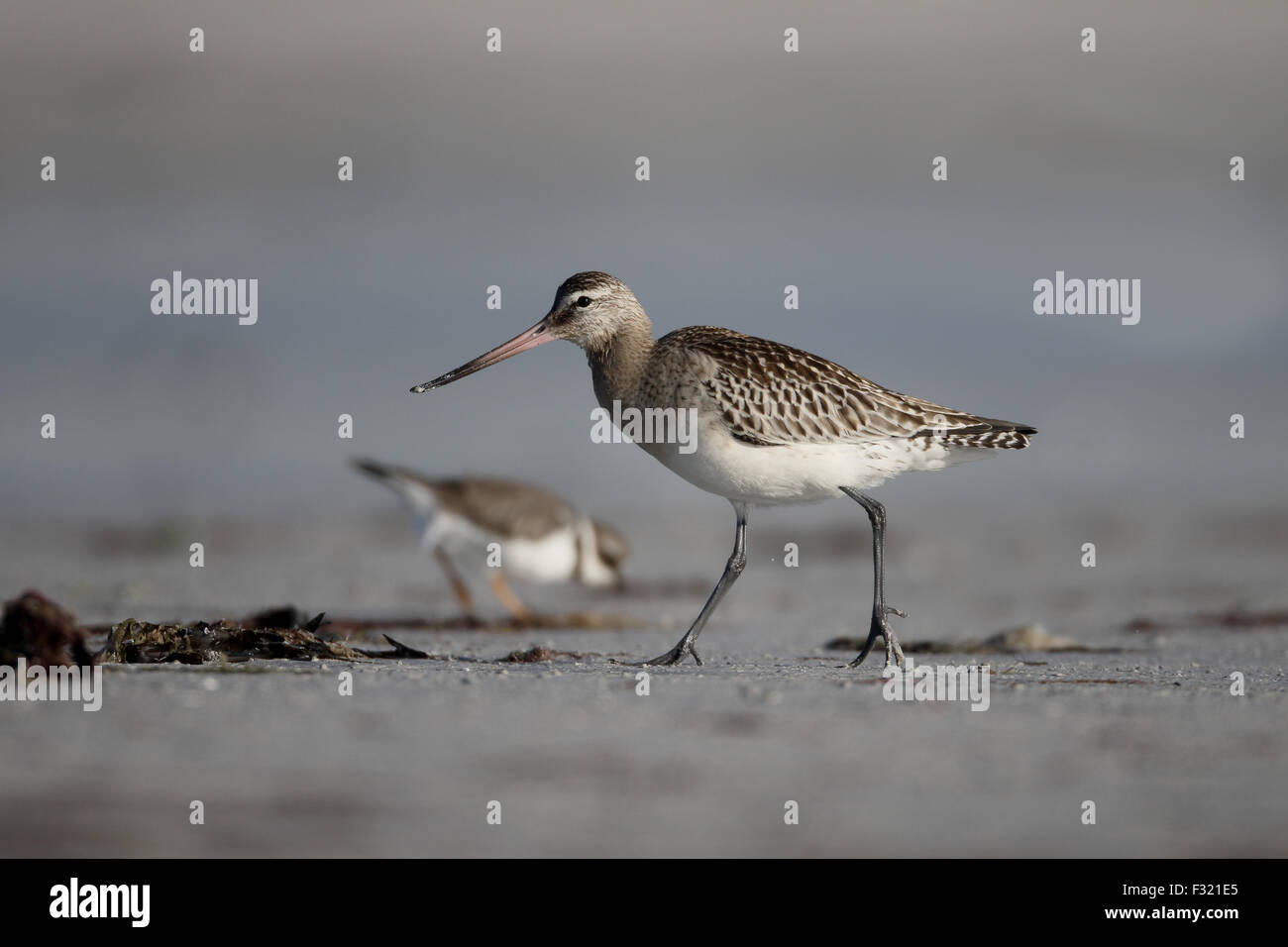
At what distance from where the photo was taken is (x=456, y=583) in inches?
507

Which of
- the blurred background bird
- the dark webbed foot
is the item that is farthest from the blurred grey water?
the dark webbed foot

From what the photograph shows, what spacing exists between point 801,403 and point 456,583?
5.45 m

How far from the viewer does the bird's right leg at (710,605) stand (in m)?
7.89

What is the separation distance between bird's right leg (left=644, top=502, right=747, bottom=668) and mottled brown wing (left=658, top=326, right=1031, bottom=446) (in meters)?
0.54

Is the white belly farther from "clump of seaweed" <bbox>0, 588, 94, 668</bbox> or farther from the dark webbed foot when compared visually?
"clump of seaweed" <bbox>0, 588, 94, 668</bbox>

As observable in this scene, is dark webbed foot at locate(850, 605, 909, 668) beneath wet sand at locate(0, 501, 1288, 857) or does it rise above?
above

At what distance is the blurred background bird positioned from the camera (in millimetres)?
13125

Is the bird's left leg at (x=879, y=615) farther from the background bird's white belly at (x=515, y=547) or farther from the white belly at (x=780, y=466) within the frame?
the background bird's white belly at (x=515, y=547)

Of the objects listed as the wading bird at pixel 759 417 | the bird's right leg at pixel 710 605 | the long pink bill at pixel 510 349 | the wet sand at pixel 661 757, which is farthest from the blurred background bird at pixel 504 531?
the bird's right leg at pixel 710 605

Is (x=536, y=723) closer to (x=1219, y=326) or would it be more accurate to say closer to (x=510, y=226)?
(x=1219, y=326)

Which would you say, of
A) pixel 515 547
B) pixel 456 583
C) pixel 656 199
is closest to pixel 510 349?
pixel 456 583

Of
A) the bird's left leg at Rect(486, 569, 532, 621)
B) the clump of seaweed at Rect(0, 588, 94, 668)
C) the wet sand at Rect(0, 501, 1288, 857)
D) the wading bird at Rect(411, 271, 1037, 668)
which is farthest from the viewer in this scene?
the bird's left leg at Rect(486, 569, 532, 621)

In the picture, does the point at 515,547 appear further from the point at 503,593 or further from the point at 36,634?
the point at 36,634
